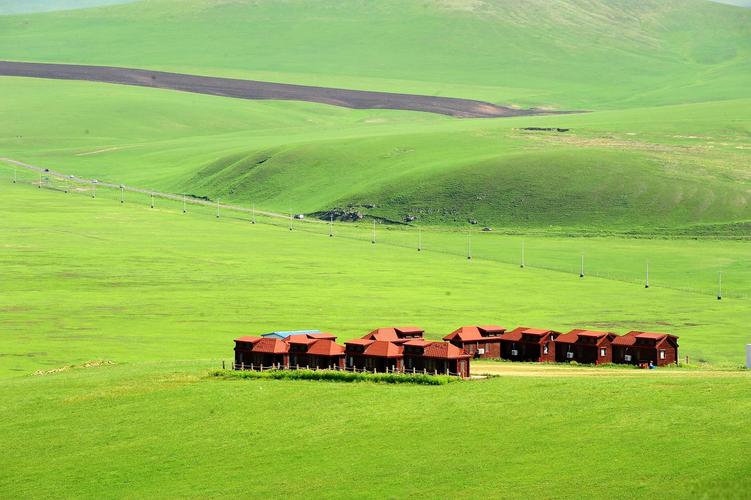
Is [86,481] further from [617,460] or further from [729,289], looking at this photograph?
[729,289]

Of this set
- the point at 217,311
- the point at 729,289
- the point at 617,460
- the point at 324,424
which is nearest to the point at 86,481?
the point at 324,424

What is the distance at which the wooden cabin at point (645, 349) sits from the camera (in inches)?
3507

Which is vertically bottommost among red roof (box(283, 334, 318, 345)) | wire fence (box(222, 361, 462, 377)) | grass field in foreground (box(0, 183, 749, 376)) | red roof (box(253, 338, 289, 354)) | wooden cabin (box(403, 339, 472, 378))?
wire fence (box(222, 361, 462, 377))

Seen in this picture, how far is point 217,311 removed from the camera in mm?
127438

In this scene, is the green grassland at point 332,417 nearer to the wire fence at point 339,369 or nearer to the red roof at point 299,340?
the wire fence at point 339,369

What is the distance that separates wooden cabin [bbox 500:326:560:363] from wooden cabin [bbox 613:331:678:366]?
4385mm

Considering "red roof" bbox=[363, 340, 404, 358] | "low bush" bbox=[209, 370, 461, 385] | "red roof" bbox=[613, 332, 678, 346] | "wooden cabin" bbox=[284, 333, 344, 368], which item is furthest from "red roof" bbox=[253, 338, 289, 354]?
"red roof" bbox=[613, 332, 678, 346]

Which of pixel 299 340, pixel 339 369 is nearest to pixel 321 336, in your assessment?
pixel 299 340

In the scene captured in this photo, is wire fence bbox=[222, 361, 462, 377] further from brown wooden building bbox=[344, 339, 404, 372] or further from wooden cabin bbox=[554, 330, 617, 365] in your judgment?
wooden cabin bbox=[554, 330, 617, 365]

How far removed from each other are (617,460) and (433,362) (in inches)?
1032

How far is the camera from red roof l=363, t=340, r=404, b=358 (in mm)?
82062

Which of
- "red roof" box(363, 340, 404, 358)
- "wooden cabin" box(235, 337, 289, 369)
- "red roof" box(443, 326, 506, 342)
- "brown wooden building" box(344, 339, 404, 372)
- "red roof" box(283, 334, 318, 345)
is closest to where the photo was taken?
"brown wooden building" box(344, 339, 404, 372)

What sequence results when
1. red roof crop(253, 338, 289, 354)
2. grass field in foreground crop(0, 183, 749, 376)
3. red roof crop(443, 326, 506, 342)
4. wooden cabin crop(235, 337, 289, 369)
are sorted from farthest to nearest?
1. grass field in foreground crop(0, 183, 749, 376)
2. red roof crop(443, 326, 506, 342)
3. red roof crop(253, 338, 289, 354)
4. wooden cabin crop(235, 337, 289, 369)

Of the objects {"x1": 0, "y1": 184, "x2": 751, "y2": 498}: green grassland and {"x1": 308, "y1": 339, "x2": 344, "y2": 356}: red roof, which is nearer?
{"x1": 0, "y1": 184, "x2": 751, "y2": 498}: green grassland
